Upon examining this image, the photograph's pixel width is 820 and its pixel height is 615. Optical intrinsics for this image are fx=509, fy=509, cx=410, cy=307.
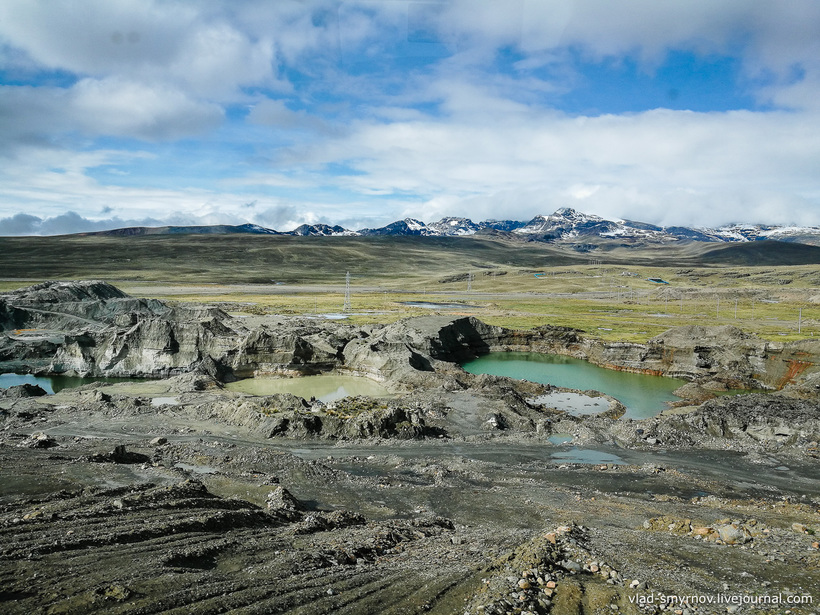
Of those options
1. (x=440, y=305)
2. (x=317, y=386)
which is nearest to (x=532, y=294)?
(x=440, y=305)

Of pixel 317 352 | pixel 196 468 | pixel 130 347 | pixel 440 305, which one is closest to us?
pixel 196 468

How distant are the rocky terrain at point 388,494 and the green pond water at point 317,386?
3.73 feet

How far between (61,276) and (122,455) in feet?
580

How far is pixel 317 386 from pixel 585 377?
2684 cm

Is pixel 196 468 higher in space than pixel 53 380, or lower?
higher

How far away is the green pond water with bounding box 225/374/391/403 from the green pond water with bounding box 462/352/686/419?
14240mm

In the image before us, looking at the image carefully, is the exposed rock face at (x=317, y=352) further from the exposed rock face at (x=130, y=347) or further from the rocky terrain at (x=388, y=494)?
the rocky terrain at (x=388, y=494)

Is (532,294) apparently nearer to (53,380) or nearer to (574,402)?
(574,402)

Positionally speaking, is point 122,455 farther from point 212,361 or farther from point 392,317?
point 392,317

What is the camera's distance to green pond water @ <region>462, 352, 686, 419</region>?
42.2 m

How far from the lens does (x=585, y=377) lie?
2030 inches

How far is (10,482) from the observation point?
51.9ft

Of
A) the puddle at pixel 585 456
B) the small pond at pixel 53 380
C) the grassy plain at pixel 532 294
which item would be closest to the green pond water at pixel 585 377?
the puddle at pixel 585 456

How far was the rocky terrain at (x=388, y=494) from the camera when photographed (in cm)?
1042
